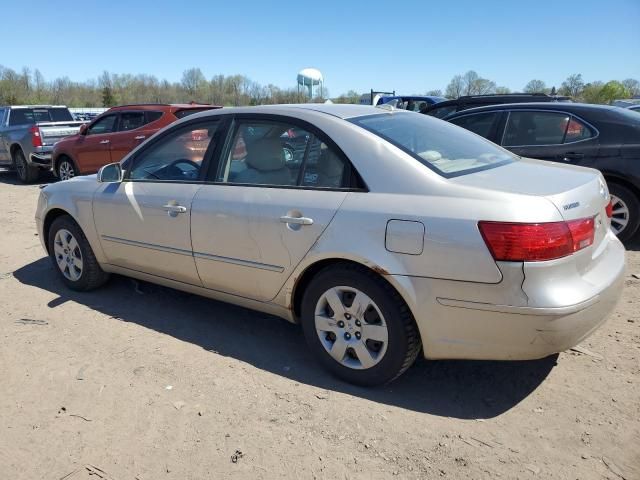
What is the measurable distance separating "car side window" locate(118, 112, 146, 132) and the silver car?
20.3ft

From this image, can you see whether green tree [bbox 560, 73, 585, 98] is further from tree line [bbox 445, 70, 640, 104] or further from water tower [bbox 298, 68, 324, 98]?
water tower [bbox 298, 68, 324, 98]

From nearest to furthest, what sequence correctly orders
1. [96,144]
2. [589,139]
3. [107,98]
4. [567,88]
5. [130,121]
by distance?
[589,139] < [130,121] < [96,144] < [567,88] < [107,98]

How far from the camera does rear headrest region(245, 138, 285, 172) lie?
11.0 ft

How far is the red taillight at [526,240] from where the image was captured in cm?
240

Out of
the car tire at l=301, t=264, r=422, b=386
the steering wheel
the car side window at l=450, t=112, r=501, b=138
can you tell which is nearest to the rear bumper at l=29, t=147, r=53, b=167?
the steering wheel

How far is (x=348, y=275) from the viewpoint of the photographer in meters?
2.87

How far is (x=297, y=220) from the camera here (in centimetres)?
302

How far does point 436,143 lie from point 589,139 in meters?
3.16

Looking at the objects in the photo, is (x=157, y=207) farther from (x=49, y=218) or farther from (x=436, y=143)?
(x=436, y=143)

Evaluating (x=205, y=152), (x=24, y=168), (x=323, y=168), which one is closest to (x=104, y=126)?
(x=24, y=168)

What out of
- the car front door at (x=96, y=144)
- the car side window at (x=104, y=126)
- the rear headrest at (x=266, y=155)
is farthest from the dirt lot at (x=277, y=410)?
the car side window at (x=104, y=126)

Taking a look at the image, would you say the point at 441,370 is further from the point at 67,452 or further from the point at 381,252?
the point at 67,452

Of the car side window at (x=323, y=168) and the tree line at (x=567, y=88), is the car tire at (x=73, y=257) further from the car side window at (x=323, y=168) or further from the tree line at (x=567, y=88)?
the tree line at (x=567, y=88)

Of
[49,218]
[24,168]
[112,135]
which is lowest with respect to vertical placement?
[24,168]
